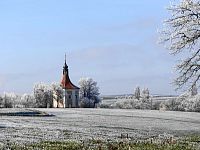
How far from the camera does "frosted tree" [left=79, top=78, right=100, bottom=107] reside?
17238 centimetres

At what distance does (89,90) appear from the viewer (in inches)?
6993

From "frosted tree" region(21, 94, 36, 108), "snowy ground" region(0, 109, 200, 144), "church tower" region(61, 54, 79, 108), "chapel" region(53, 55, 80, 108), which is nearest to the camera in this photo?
"snowy ground" region(0, 109, 200, 144)

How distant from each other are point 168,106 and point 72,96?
37320 mm

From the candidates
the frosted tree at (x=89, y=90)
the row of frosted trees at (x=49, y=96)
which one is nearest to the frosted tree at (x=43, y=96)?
the row of frosted trees at (x=49, y=96)

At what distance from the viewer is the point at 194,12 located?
145 feet

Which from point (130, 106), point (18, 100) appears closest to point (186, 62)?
point (130, 106)

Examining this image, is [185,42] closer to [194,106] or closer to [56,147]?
[56,147]

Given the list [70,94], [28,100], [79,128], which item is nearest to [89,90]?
[70,94]

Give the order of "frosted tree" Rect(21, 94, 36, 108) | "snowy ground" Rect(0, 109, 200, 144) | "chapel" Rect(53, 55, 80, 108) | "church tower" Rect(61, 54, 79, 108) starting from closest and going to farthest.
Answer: "snowy ground" Rect(0, 109, 200, 144)
"frosted tree" Rect(21, 94, 36, 108)
"chapel" Rect(53, 55, 80, 108)
"church tower" Rect(61, 54, 79, 108)

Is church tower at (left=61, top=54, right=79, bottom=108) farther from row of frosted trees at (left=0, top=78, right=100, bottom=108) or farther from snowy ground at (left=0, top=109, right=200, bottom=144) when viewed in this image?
snowy ground at (left=0, top=109, right=200, bottom=144)

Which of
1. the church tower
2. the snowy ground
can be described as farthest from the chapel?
the snowy ground

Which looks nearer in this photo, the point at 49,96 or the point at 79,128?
the point at 79,128

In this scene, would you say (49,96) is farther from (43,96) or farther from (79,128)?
(79,128)

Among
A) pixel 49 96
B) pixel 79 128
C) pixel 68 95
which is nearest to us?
pixel 79 128
